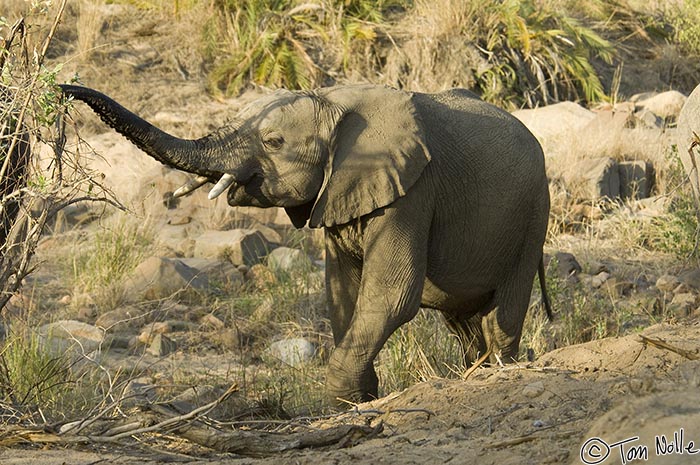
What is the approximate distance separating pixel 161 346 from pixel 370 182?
3241mm

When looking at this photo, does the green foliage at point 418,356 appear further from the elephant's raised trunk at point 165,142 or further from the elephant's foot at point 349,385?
the elephant's raised trunk at point 165,142

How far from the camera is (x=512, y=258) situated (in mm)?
7492

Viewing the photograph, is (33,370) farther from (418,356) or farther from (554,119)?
(554,119)

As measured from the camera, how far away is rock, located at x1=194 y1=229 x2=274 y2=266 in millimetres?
11102

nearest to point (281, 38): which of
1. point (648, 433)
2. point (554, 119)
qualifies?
point (554, 119)

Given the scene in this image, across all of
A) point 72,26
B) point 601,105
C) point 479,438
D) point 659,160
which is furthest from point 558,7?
point 479,438

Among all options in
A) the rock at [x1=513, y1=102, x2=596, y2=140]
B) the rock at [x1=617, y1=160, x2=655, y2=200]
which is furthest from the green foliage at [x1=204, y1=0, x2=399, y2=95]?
the rock at [x1=617, y1=160, x2=655, y2=200]

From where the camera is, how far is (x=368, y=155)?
21.7 feet

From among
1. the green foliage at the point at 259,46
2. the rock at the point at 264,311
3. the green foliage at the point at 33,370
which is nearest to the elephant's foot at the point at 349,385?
the green foliage at the point at 33,370

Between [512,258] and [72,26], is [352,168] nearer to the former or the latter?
[512,258]

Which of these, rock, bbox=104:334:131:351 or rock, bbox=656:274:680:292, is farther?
rock, bbox=656:274:680:292

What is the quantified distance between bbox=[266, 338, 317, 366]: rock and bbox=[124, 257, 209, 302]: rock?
1256 millimetres

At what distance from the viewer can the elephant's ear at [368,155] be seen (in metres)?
6.55

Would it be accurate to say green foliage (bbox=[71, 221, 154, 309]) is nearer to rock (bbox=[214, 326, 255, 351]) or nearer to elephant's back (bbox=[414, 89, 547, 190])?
rock (bbox=[214, 326, 255, 351])
